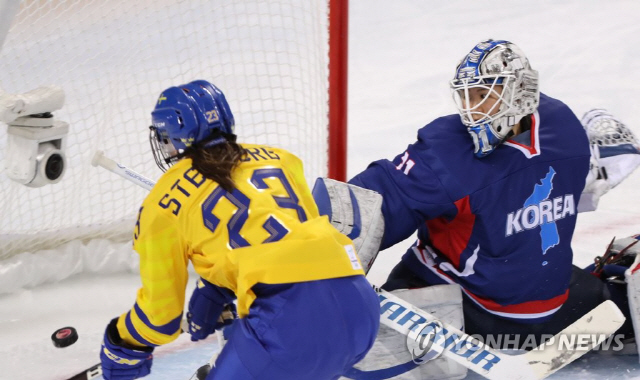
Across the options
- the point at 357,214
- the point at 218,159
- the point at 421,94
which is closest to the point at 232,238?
the point at 218,159

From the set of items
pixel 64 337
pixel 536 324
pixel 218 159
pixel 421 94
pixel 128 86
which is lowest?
pixel 536 324

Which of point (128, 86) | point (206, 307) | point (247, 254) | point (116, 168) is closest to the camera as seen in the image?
point (247, 254)

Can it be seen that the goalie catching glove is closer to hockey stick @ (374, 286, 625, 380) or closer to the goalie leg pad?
hockey stick @ (374, 286, 625, 380)

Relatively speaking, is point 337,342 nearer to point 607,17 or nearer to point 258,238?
point 258,238

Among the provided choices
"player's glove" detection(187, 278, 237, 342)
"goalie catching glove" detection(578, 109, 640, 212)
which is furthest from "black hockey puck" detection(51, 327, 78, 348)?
"goalie catching glove" detection(578, 109, 640, 212)

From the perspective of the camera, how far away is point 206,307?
1.95 meters

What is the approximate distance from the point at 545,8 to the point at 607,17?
42cm

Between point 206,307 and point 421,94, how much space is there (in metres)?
2.99

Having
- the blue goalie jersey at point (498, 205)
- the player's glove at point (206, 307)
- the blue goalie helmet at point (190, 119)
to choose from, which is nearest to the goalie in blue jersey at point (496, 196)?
the blue goalie jersey at point (498, 205)

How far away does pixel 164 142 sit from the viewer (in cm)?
181

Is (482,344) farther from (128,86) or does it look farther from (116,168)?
Answer: (128,86)

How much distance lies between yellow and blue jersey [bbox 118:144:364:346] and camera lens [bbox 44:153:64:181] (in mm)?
428

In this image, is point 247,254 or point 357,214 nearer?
point 247,254

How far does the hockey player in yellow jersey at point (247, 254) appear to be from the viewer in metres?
1.63
